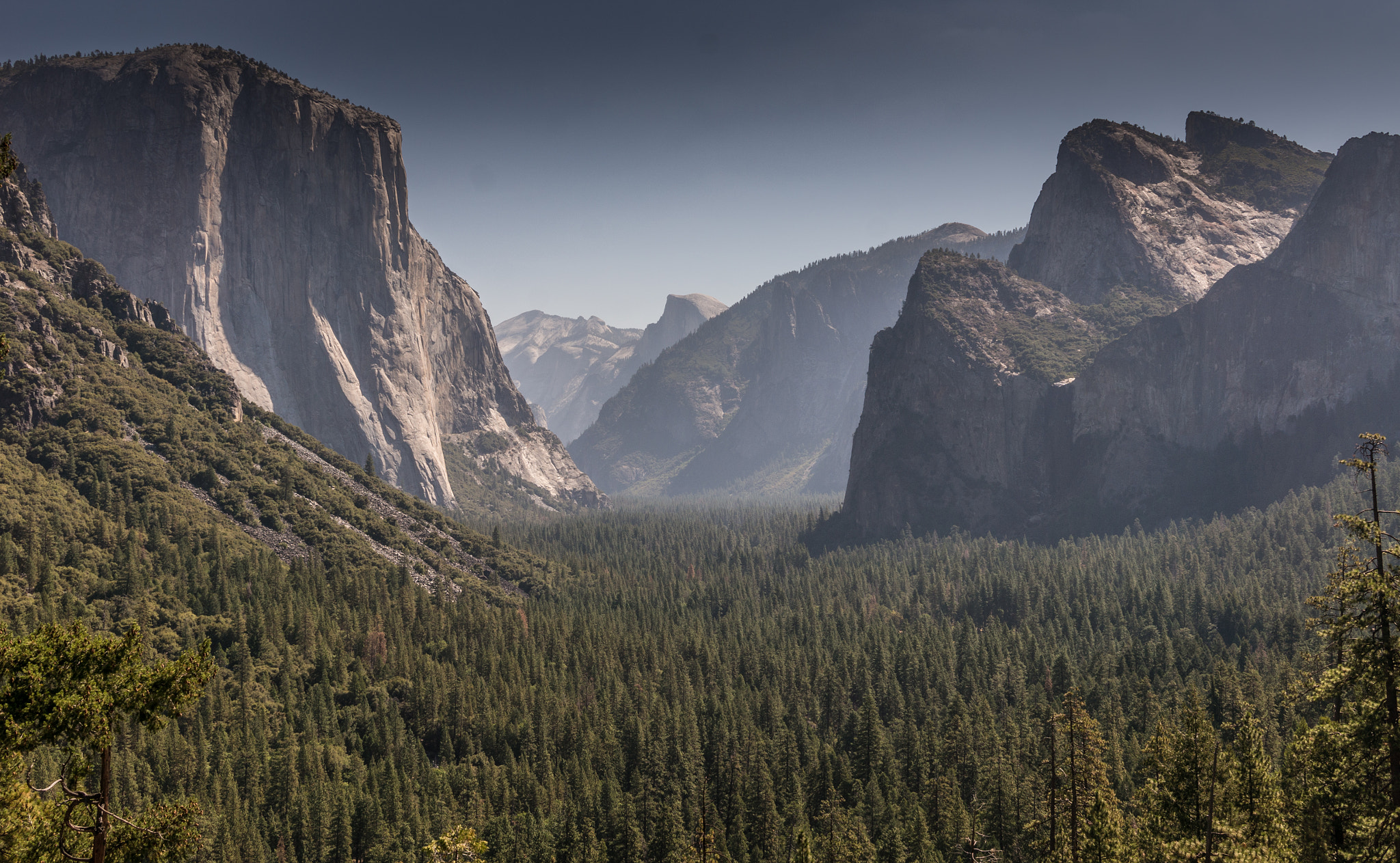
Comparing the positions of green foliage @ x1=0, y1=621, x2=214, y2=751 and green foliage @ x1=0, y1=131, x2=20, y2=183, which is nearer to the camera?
green foliage @ x1=0, y1=131, x2=20, y2=183

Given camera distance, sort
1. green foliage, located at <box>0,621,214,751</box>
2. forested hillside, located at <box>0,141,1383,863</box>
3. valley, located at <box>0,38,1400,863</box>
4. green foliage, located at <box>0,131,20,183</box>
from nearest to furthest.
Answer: green foliage, located at <box>0,131,20,183</box> → green foliage, located at <box>0,621,214,751</box> → valley, located at <box>0,38,1400,863</box> → forested hillside, located at <box>0,141,1383,863</box>

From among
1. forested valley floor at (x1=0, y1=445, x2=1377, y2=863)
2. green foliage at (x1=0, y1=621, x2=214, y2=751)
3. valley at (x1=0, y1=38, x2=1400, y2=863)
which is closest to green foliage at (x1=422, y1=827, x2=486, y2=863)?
valley at (x1=0, y1=38, x2=1400, y2=863)

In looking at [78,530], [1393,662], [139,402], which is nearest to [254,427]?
[139,402]

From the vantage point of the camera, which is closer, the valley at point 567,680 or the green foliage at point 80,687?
the green foliage at point 80,687

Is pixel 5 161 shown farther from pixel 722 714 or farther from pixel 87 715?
pixel 722 714

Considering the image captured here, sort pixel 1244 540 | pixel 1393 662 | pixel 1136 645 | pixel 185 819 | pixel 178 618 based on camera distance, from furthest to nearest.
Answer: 1. pixel 1244 540
2. pixel 1136 645
3. pixel 178 618
4. pixel 1393 662
5. pixel 185 819

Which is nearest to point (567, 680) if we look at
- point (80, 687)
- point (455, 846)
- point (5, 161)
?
point (455, 846)

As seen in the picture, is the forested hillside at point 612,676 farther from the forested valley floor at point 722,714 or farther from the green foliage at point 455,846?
the green foliage at point 455,846

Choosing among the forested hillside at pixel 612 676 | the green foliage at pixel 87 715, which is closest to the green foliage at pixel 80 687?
the green foliage at pixel 87 715

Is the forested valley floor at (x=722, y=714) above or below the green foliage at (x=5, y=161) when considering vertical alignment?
below

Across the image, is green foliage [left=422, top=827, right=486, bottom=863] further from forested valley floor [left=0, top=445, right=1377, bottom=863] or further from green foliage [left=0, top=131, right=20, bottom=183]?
green foliage [left=0, top=131, right=20, bottom=183]

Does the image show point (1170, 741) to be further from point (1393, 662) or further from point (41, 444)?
point (41, 444)
